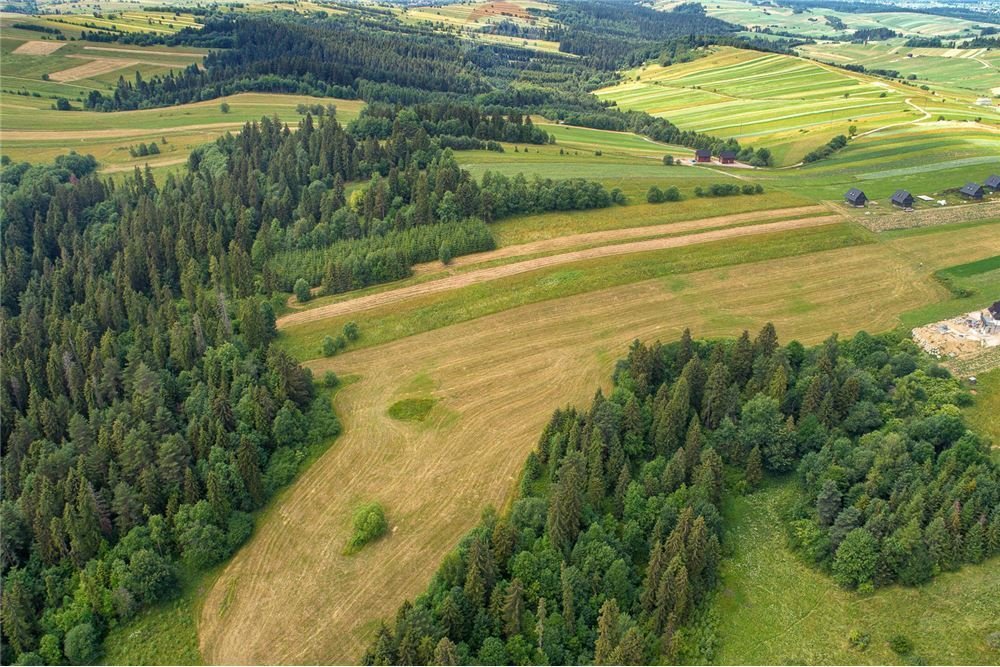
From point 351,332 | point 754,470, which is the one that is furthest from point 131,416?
point 754,470

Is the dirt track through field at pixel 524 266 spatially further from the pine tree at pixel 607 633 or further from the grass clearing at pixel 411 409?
the pine tree at pixel 607 633

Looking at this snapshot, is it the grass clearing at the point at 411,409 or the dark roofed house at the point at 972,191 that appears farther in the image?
the dark roofed house at the point at 972,191

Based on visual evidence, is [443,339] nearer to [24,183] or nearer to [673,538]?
[673,538]

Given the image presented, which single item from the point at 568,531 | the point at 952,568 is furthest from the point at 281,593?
the point at 952,568

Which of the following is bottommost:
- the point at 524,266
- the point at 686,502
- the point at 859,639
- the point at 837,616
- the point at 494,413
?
the point at 494,413

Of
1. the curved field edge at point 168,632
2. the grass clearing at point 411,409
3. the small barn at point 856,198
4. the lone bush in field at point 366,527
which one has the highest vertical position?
the small barn at point 856,198

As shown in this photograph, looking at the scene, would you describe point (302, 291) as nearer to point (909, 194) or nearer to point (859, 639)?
point (859, 639)

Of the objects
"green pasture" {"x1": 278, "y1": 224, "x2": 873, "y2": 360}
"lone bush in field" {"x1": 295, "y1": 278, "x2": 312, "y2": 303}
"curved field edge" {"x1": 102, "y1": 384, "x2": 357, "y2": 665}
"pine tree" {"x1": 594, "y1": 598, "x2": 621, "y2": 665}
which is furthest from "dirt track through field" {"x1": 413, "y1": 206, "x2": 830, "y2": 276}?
"pine tree" {"x1": 594, "y1": 598, "x2": 621, "y2": 665}

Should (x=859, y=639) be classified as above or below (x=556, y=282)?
below

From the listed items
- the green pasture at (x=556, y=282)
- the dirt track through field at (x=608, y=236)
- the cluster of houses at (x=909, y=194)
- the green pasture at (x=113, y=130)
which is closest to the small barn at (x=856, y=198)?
the cluster of houses at (x=909, y=194)
